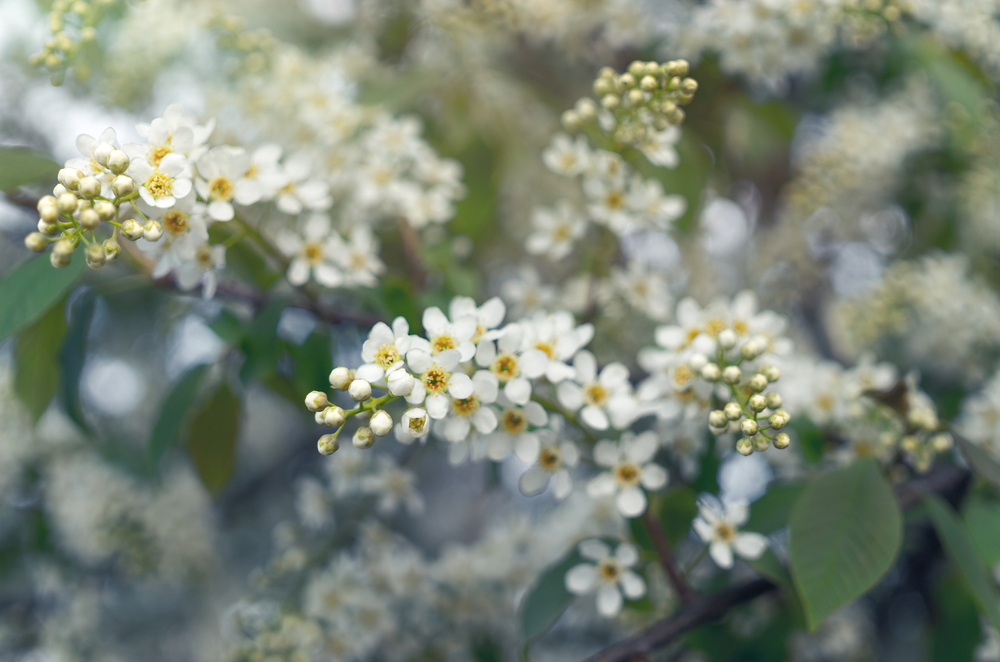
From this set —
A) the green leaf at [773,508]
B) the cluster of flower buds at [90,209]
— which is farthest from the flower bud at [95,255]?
the green leaf at [773,508]

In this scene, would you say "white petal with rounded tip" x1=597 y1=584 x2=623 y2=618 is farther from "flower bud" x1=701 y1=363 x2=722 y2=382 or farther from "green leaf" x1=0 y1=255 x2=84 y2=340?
"green leaf" x1=0 y1=255 x2=84 y2=340

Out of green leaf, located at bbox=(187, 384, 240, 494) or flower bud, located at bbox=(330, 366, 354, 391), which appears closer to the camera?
flower bud, located at bbox=(330, 366, 354, 391)

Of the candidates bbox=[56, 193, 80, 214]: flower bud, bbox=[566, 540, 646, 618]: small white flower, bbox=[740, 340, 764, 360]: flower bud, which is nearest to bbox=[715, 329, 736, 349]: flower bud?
bbox=[740, 340, 764, 360]: flower bud

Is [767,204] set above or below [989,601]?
below

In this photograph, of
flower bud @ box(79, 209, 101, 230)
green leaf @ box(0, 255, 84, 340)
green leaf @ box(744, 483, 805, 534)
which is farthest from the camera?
green leaf @ box(744, 483, 805, 534)

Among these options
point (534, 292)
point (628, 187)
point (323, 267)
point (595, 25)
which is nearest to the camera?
point (323, 267)

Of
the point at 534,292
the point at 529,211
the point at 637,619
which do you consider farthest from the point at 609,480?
the point at 529,211

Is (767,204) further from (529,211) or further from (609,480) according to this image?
(609,480)
